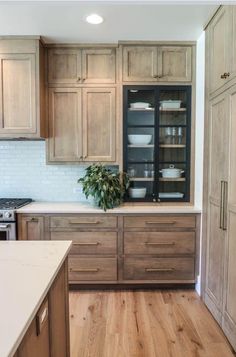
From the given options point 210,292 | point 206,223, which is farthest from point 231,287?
point 206,223

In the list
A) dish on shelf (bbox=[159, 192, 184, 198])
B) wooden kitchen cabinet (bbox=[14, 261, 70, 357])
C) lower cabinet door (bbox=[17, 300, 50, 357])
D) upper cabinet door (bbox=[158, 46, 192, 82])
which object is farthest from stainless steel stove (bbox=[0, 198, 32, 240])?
upper cabinet door (bbox=[158, 46, 192, 82])

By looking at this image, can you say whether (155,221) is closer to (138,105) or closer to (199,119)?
(199,119)

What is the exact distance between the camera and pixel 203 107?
2.88 metres

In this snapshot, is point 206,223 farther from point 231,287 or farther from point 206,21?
point 206,21

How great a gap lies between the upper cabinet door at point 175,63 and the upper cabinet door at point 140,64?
8 centimetres

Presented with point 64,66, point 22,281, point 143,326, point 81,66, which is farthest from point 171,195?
point 22,281

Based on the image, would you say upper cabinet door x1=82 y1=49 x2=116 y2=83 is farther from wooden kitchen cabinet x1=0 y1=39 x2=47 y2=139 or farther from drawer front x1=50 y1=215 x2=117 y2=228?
drawer front x1=50 y1=215 x2=117 y2=228

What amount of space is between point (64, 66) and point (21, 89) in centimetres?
54

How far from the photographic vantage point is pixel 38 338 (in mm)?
1148

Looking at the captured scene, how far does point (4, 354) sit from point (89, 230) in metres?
2.25

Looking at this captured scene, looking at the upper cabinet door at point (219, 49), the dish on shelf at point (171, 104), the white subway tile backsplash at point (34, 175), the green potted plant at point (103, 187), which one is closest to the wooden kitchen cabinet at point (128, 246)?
the green potted plant at point (103, 187)

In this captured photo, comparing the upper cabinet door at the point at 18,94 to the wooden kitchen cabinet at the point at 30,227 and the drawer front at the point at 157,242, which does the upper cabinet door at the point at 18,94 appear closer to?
the wooden kitchen cabinet at the point at 30,227

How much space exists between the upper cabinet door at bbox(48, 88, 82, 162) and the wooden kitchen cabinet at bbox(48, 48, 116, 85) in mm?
134

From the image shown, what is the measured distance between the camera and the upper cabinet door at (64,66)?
3162 millimetres
